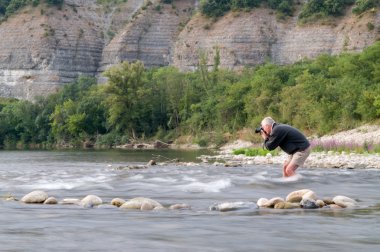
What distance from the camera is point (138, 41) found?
123188mm

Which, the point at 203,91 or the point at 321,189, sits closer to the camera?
the point at 321,189

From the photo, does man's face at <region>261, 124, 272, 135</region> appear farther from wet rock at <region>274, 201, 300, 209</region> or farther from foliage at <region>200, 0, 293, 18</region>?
foliage at <region>200, 0, 293, 18</region>

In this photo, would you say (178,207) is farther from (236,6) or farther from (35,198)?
(236,6)

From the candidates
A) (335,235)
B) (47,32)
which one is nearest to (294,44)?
(47,32)

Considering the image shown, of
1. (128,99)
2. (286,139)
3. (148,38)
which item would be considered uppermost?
(148,38)

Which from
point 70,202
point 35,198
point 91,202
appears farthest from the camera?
point 35,198

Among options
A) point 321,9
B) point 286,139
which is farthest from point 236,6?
point 286,139

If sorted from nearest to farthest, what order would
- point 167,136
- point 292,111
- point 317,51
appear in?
point 292,111 → point 167,136 → point 317,51

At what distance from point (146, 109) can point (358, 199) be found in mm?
71607

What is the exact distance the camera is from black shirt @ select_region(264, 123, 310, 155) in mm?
19797

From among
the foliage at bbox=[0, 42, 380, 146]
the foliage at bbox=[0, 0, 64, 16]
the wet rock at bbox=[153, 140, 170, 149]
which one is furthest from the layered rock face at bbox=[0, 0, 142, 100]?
the wet rock at bbox=[153, 140, 170, 149]

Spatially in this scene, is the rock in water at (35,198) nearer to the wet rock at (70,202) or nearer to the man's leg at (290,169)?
the wet rock at (70,202)

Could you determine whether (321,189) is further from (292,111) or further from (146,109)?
(146,109)

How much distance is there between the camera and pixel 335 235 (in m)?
11.6
